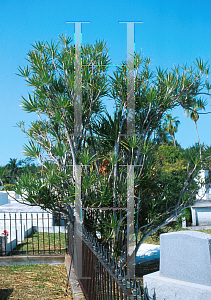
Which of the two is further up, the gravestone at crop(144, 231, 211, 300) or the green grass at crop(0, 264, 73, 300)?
the gravestone at crop(144, 231, 211, 300)

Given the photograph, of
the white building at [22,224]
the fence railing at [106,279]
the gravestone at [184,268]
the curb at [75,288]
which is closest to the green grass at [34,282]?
the curb at [75,288]

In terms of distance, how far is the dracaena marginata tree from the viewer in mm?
4375

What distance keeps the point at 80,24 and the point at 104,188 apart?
239 centimetres

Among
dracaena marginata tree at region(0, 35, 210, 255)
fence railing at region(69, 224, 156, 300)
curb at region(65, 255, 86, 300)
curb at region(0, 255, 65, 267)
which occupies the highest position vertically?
dracaena marginata tree at region(0, 35, 210, 255)

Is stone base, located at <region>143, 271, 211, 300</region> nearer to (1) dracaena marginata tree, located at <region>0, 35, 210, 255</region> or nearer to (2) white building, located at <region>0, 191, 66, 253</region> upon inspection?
(1) dracaena marginata tree, located at <region>0, 35, 210, 255</region>

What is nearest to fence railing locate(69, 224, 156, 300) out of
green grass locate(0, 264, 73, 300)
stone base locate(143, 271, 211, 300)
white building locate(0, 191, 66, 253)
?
stone base locate(143, 271, 211, 300)

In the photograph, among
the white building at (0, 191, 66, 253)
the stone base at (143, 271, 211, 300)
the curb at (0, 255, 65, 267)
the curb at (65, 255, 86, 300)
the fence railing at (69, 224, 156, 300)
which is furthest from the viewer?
the white building at (0, 191, 66, 253)

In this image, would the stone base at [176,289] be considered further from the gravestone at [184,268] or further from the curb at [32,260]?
the curb at [32,260]

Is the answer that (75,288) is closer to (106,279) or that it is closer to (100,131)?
(106,279)

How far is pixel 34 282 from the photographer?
4.75 meters

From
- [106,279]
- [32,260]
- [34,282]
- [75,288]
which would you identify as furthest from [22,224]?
[106,279]

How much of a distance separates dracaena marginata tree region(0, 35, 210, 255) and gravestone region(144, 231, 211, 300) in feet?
3.20

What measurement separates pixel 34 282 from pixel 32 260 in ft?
4.58

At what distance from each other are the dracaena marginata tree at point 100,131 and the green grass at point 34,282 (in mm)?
1069
